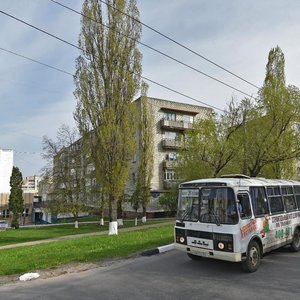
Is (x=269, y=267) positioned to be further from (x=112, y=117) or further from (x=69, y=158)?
(x=69, y=158)

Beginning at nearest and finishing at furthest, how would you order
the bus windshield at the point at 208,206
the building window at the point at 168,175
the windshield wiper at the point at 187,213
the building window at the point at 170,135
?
the bus windshield at the point at 208,206 < the windshield wiper at the point at 187,213 < the building window at the point at 168,175 < the building window at the point at 170,135

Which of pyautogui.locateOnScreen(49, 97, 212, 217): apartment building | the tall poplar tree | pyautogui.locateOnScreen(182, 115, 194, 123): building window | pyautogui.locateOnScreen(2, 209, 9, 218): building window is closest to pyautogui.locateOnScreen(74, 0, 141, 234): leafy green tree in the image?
the tall poplar tree

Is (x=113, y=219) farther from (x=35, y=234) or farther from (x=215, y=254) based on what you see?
(x=215, y=254)

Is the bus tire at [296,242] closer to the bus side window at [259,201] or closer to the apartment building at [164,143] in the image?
the bus side window at [259,201]

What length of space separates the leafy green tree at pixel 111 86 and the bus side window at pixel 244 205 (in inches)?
486

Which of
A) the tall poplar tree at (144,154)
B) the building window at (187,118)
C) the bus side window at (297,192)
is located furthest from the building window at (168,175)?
the bus side window at (297,192)

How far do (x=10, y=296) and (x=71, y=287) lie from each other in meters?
1.33

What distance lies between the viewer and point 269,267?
30.8ft

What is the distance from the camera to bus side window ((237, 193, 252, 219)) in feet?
29.4

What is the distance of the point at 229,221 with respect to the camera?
8.73 meters

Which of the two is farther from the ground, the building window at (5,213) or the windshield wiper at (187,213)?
the windshield wiper at (187,213)

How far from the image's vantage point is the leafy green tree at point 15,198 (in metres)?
43.5

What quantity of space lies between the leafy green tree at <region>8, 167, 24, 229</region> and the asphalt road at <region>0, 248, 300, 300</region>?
36990mm

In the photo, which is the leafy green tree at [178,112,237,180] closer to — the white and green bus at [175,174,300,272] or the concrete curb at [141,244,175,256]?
the concrete curb at [141,244,175,256]
